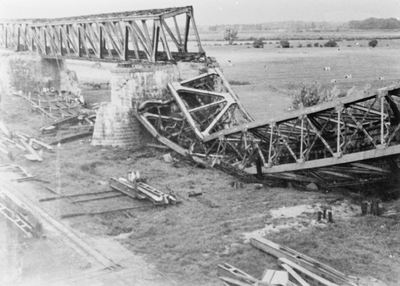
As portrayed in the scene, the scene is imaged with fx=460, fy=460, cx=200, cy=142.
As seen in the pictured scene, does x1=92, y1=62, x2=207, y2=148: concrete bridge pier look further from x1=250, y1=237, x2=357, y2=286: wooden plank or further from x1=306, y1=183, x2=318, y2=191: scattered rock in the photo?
x1=250, y1=237, x2=357, y2=286: wooden plank

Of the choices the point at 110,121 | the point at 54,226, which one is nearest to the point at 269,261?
the point at 54,226

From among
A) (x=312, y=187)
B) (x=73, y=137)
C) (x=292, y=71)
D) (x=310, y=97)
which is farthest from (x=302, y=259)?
(x=292, y=71)

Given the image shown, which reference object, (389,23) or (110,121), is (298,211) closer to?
(110,121)

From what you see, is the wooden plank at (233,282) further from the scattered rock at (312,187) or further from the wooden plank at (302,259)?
the scattered rock at (312,187)

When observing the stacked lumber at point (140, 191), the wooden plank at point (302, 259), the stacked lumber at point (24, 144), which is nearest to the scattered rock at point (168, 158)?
the stacked lumber at point (140, 191)

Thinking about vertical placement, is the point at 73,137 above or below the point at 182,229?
above

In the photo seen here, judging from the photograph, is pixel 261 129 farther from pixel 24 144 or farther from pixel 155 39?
pixel 24 144

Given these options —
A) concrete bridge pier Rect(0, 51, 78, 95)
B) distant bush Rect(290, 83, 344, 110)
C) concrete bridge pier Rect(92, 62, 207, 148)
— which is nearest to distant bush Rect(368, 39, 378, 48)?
distant bush Rect(290, 83, 344, 110)
